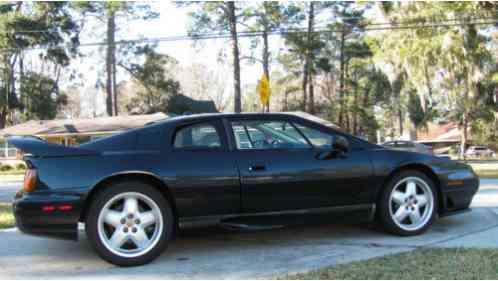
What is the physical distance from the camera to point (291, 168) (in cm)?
472

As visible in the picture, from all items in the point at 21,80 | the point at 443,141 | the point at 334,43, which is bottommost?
the point at 443,141

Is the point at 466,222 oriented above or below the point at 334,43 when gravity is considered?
below

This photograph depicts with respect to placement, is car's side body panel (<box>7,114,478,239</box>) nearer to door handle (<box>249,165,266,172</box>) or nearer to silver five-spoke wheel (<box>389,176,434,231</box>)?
door handle (<box>249,165,266,172</box>)

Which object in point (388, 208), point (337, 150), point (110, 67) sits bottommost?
point (388, 208)

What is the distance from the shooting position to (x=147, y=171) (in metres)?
4.39

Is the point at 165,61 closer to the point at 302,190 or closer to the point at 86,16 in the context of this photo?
the point at 86,16

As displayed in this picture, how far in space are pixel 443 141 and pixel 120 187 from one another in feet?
235

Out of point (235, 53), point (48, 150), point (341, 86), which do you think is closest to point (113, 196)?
point (48, 150)

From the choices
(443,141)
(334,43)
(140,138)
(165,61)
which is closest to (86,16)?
(165,61)

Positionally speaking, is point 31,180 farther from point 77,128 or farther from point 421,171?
point 77,128

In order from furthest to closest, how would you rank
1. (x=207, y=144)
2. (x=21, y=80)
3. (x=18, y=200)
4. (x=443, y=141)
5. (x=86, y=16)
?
1. (x=443, y=141)
2. (x=21, y=80)
3. (x=86, y=16)
4. (x=207, y=144)
5. (x=18, y=200)

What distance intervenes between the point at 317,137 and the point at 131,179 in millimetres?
1858

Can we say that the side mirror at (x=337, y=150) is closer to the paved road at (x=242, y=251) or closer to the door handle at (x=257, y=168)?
the door handle at (x=257, y=168)

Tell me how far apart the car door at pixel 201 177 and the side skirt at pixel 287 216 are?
57mm
